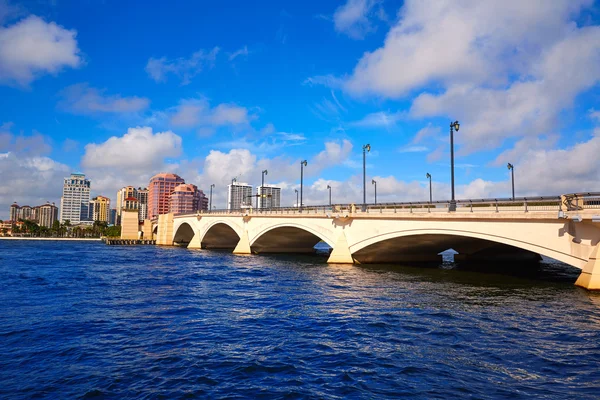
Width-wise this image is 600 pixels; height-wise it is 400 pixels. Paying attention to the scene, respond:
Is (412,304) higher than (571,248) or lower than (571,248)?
lower

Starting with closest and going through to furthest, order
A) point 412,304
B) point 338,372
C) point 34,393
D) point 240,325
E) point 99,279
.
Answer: point 34,393, point 338,372, point 240,325, point 412,304, point 99,279

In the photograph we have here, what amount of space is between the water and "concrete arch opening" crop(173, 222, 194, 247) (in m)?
71.4

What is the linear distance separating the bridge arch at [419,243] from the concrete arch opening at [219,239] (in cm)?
4227

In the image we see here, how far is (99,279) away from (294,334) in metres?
23.4

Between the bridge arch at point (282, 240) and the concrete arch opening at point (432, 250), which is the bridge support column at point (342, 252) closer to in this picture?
the concrete arch opening at point (432, 250)

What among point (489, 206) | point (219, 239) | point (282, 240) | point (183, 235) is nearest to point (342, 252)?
point (489, 206)

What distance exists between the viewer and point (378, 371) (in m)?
11.5

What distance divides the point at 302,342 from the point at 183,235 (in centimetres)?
9397

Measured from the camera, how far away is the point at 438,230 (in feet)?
96.2

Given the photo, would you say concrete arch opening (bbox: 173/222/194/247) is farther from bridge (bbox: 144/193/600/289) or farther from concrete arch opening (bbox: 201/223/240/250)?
bridge (bbox: 144/193/600/289)

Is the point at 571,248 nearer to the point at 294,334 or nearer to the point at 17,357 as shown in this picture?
the point at 294,334

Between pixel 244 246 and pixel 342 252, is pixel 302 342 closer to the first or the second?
pixel 342 252

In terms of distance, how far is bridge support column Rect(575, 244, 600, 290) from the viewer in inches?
799

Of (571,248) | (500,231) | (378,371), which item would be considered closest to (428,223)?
(500,231)
